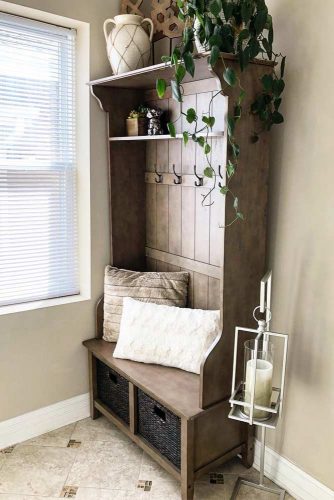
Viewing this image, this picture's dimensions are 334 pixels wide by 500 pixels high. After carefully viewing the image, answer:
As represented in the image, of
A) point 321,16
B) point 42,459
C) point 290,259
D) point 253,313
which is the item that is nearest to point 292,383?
point 253,313

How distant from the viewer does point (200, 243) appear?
234cm

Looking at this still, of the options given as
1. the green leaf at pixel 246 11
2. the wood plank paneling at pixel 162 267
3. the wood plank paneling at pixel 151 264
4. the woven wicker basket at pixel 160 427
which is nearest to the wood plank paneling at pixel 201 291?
the wood plank paneling at pixel 162 267

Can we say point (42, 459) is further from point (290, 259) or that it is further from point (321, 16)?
point (321, 16)

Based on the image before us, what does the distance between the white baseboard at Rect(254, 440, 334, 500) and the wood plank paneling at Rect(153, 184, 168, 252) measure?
1.12 metres

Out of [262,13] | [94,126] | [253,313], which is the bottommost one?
[253,313]

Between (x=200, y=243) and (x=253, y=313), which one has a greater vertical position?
(x=200, y=243)

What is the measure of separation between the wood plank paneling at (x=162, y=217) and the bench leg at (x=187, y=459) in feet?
3.27

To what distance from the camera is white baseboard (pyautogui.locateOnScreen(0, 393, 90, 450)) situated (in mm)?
2414

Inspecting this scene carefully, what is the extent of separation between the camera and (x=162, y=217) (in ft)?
8.46

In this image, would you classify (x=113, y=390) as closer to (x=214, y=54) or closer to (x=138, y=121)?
(x=138, y=121)

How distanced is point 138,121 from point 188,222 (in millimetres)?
600

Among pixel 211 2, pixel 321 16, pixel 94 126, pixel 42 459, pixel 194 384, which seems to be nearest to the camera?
pixel 211 2

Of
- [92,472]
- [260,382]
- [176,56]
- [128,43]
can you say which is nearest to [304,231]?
[260,382]

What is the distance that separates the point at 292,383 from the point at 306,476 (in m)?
0.40
